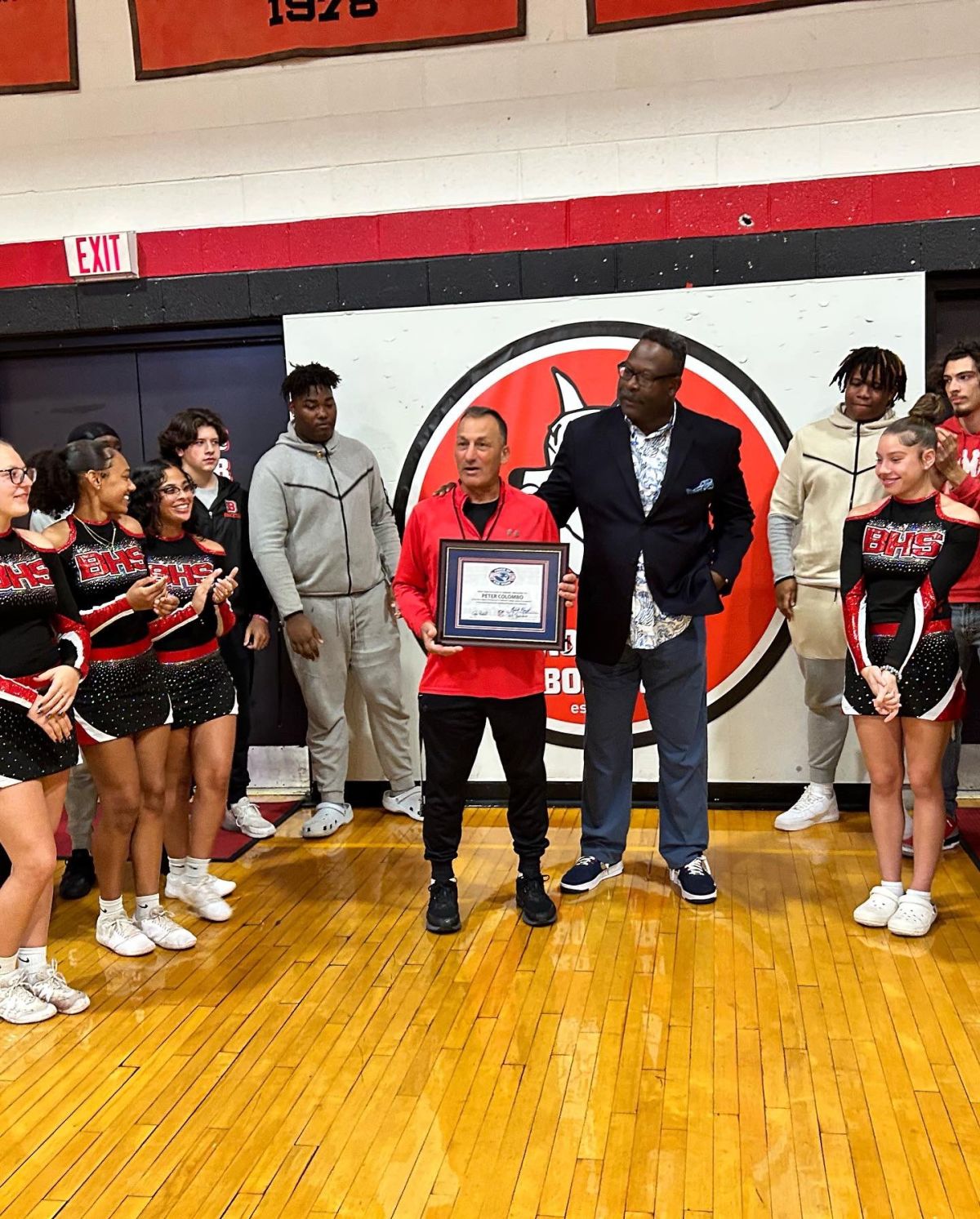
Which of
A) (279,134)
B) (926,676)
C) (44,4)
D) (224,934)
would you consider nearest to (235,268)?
(279,134)

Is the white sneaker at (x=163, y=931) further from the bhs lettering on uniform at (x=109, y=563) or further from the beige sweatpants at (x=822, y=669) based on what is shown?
the beige sweatpants at (x=822, y=669)

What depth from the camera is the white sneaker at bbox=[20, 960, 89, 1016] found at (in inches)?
118

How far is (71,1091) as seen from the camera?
2.61 metres

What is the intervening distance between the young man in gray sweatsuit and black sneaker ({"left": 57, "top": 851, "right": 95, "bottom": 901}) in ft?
2.74

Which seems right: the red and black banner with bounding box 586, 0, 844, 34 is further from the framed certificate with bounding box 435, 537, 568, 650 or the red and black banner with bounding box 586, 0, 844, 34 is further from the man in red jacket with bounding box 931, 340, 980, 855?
the framed certificate with bounding box 435, 537, 568, 650

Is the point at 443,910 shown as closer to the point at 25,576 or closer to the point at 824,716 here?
the point at 25,576

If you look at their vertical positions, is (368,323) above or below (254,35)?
below

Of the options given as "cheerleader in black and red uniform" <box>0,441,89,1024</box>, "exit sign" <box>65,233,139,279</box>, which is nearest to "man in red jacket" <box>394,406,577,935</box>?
"cheerleader in black and red uniform" <box>0,441,89,1024</box>

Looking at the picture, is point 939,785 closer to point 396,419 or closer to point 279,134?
point 396,419

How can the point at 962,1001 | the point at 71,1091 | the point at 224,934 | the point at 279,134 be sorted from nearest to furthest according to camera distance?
the point at 71,1091 → the point at 962,1001 → the point at 224,934 → the point at 279,134

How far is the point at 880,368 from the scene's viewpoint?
4.06 m

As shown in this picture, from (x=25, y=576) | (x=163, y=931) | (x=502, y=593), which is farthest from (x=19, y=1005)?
(x=502, y=593)

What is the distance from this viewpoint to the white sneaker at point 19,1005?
294 centimetres

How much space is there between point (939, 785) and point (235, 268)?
3.46 metres
